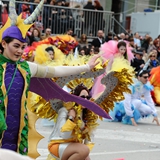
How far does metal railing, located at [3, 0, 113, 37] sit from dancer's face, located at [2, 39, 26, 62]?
39.2ft

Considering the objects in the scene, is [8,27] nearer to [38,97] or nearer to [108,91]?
[38,97]

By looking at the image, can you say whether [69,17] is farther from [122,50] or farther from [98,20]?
[122,50]

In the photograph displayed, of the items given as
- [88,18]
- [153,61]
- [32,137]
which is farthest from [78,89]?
[88,18]

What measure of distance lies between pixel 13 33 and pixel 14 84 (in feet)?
1.28

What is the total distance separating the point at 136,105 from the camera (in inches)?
390

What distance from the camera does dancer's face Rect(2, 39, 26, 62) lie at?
371 cm

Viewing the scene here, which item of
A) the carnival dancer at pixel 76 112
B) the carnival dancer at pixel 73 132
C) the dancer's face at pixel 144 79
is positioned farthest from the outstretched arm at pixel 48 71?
the dancer's face at pixel 144 79

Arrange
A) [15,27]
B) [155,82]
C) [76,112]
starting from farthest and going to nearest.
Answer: [155,82] < [76,112] < [15,27]

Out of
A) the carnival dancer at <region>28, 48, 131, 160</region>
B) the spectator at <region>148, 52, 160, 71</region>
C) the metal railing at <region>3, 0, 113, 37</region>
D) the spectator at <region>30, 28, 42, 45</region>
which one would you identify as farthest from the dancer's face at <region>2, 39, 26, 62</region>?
the metal railing at <region>3, 0, 113, 37</region>

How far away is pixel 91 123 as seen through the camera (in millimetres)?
5059

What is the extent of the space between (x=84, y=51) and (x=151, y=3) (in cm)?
1477

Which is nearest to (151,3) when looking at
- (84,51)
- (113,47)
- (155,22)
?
(155,22)

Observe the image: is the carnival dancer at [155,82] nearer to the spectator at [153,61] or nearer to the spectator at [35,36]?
the spectator at [153,61]

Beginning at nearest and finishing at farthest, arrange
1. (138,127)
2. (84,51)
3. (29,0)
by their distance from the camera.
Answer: (138,127), (84,51), (29,0)
